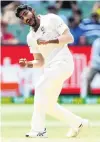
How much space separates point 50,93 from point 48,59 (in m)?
0.40

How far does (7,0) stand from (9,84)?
2201 mm

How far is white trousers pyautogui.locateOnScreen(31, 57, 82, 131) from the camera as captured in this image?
7.29 m

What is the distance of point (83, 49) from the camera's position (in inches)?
613

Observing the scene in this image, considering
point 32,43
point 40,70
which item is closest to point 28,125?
point 32,43

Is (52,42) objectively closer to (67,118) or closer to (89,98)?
(67,118)

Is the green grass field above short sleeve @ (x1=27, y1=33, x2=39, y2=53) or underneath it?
underneath

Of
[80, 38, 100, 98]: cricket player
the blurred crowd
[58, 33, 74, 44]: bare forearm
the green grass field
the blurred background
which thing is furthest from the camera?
the blurred crowd

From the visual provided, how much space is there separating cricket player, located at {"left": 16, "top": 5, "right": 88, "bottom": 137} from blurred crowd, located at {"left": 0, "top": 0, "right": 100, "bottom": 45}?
8.26m

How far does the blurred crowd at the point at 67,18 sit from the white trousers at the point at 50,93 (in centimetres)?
828

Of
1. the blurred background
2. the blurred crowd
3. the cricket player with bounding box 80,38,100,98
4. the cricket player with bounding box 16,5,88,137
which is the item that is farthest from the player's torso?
the blurred crowd

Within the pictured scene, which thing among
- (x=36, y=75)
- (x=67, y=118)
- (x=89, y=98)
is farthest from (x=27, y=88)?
(x=67, y=118)

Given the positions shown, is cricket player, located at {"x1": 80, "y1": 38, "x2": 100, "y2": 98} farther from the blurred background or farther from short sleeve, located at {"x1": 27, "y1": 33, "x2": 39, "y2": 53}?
short sleeve, located at {"x1": 27, "y1": 33, "x2": 39, "y2": 53}

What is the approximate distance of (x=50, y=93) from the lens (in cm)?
735

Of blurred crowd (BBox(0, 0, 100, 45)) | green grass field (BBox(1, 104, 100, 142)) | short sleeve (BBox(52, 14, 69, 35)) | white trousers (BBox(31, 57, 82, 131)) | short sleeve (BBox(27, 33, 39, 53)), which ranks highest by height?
blurred crowd (BBox(0, 0, 100, 45))
